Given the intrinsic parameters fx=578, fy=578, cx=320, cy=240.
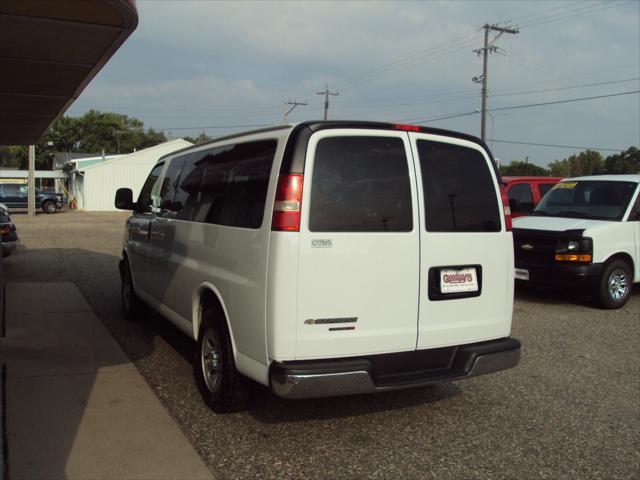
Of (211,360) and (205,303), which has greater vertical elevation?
(205,303)

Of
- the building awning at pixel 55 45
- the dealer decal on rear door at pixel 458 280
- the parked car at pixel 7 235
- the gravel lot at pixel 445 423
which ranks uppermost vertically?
the building awning at pixel 55 45

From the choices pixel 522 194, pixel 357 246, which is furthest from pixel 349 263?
pixel 522 194

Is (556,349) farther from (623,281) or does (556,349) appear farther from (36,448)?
(36,448)

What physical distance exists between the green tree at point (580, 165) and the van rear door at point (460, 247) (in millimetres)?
71255

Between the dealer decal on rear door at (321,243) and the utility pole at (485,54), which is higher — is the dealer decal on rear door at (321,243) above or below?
below

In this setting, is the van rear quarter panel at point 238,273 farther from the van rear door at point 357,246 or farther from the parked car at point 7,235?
the parked car at point 7,235

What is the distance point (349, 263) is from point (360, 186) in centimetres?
51

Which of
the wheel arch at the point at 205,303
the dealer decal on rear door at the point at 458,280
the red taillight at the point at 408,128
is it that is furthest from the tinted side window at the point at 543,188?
the wheel arch at the point at 205,303

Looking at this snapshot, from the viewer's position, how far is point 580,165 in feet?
249

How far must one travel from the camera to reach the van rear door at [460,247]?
3.87m

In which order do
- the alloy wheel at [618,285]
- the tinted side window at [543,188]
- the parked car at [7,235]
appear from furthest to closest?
the tinted side window at [543,188] < the parked car at [7,235] < the alloy wheel at [618,285]

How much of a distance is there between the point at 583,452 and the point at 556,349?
267 cm

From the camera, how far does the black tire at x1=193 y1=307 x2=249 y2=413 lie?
405 centimetres

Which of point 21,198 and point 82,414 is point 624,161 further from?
point 82,414
